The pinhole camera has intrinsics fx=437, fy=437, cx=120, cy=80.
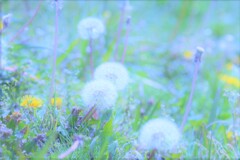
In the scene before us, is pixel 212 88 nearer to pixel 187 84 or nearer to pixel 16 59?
pixel 187 84

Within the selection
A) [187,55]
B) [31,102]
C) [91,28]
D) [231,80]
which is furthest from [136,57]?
[31,102]

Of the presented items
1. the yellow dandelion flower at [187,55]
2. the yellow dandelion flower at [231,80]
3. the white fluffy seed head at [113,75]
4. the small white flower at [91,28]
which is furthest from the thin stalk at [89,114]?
the yellow dandelion flower at [187,55]

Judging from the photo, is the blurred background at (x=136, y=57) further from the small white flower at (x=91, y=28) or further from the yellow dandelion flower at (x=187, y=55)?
the small white flower at (x=91, y=28)

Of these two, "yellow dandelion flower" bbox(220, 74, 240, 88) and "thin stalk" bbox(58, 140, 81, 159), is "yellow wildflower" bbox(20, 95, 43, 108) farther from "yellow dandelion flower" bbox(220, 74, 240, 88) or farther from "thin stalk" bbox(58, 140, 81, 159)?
"yellow dandelion flower" bbox(220, 74, 240, 88)

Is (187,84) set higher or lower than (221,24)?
lower

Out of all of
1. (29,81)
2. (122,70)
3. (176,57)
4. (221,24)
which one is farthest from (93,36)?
(221,24)

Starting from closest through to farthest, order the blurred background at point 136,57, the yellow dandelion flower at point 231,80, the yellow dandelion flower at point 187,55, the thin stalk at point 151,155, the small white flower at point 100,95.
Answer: the thin stalk at point 151,155 → the small white flower at point 100,95 → the blurred background at point 136,57 → the yellow dandelion flower at point 231,80 → the yellow dandelion flower at point 187,55

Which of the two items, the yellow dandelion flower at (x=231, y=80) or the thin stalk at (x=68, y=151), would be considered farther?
the yellow dandelion flower at (x=231, y=80)

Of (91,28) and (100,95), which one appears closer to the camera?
(100,95)

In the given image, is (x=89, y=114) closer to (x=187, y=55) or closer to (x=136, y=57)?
(x=136, y=57)
